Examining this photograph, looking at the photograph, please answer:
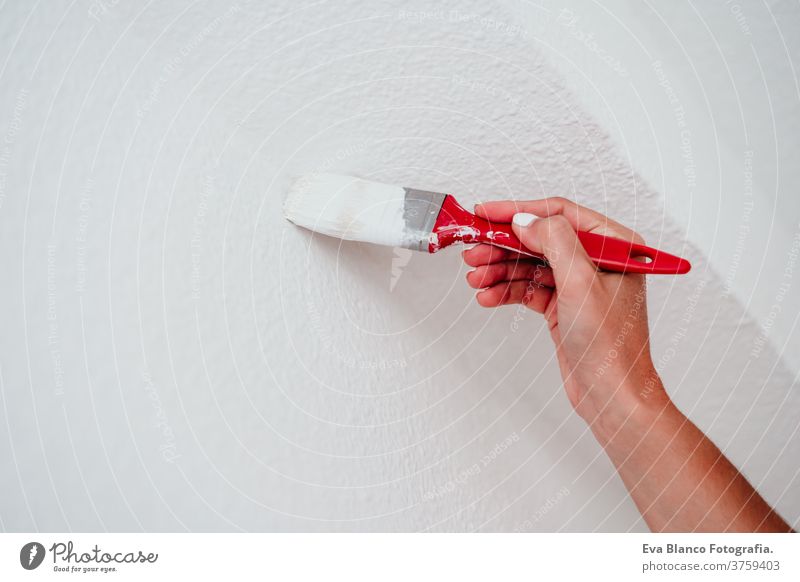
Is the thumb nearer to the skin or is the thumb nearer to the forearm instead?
the skin

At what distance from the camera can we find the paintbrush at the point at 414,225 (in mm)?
502

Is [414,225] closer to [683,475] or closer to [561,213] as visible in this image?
[561,213]

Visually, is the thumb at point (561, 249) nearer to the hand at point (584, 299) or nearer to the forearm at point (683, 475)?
the hand at point (584, 299)

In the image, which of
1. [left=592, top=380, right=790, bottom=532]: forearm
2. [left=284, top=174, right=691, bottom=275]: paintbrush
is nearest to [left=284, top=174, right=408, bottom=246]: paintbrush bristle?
[left=284, top=174, right=691, bottom=275]: paintbrush

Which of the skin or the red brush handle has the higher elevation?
the red brush handle

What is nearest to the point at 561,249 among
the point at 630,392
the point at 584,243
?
the point at 584,243

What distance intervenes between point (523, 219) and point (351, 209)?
0.13m

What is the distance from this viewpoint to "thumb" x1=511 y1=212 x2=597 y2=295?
49 cm

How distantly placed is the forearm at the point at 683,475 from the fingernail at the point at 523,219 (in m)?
0.17

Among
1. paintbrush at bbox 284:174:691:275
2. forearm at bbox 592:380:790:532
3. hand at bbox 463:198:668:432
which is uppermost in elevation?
paintbrush at bbox 284:174:691:275

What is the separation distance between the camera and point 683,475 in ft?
1.74

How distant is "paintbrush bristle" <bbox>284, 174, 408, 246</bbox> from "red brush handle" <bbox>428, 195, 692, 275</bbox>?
33 mm
